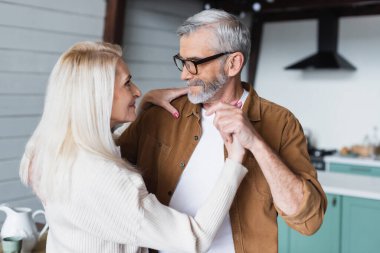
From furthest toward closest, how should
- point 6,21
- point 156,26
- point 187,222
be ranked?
point 156,26 < point 6,21 < point 187,222

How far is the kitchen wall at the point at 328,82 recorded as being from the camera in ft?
21.4

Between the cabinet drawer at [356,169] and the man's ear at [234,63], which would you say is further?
the cabinet drawer at [356,169]

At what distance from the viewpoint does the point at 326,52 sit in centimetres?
662

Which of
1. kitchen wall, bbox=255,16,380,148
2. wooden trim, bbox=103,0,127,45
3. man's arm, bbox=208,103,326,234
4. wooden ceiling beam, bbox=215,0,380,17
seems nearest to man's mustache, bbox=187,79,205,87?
man's arm, bbox=208,103,326,234

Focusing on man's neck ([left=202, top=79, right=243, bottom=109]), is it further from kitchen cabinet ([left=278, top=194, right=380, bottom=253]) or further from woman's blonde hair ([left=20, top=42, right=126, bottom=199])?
kitchen cabinet ([left=278, top=194, right=380, bottom=253])

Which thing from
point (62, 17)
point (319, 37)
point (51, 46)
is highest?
point (319, 37)

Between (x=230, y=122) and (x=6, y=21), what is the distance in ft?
9.48

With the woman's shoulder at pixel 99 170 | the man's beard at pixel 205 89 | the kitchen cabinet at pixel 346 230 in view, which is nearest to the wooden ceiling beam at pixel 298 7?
the kitchen cabinet at pixel 346 230

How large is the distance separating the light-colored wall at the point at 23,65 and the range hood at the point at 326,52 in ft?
10.3

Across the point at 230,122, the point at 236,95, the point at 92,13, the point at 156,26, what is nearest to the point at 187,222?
the point at 230,122

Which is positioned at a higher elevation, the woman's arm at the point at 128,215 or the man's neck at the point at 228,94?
the man's neck at the point at 228,94

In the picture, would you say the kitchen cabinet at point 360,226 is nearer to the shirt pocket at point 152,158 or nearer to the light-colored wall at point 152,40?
the shirt pocket at point 152,158

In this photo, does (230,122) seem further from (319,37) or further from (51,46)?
(319,37)

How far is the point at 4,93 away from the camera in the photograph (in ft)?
13.1
